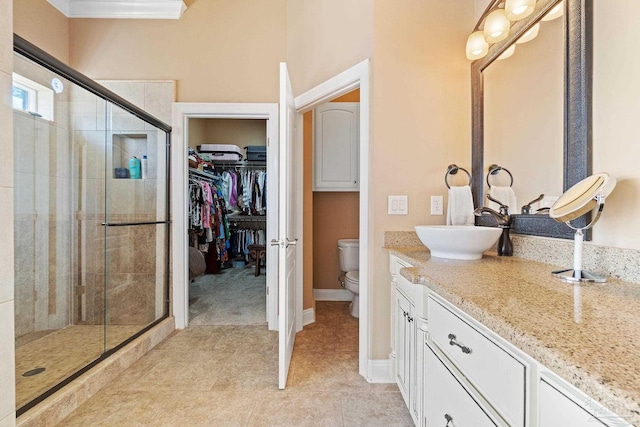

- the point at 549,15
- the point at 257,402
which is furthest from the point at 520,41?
the point at 257,402

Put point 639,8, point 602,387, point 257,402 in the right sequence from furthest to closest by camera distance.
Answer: point 257,402 → point 639,8 → point 602,387

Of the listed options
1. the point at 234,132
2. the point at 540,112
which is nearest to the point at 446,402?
the point at 540,112

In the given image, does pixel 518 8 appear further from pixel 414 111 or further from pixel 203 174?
pixel 203 174

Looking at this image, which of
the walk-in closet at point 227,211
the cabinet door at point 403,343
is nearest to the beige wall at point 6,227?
the cabinet door at point 403,343

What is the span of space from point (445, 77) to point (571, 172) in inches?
41.6

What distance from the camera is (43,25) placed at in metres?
2.47

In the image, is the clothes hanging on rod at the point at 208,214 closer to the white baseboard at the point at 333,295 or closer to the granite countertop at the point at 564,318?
the white baseboard at the point at 333,295

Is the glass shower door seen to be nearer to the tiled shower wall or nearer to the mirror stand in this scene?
the tiled shower wall

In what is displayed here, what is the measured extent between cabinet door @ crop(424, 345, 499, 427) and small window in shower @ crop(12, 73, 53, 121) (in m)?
2.73

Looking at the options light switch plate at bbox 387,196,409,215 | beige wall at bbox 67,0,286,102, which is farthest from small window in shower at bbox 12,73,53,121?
light switch plate at bbox 387,196,409,215

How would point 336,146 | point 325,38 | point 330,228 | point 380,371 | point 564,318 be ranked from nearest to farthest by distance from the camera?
point 564,318, point 380,371, point 325,38, point 336,146, point 330,228

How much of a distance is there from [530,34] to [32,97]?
3.04 metres

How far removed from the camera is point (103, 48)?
2.66 meters

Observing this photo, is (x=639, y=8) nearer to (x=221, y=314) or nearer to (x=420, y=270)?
(x=420, y=270)
